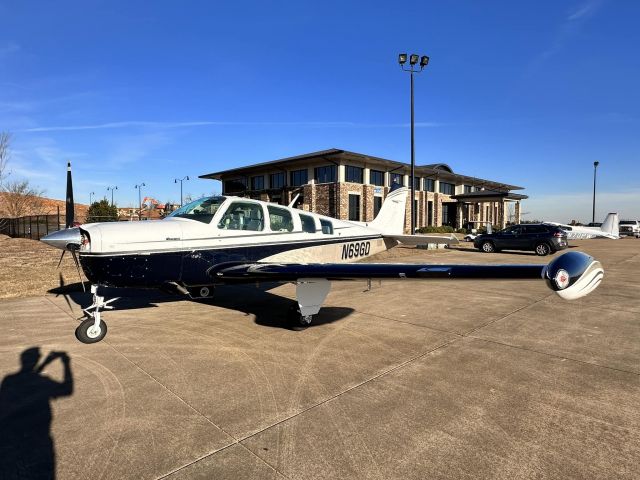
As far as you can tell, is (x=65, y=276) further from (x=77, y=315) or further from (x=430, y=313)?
(x=430, y=313)

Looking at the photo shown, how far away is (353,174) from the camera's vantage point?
3234 centimetres

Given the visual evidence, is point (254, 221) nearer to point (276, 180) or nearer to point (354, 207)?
point (354, 207)

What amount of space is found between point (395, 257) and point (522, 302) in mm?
9216

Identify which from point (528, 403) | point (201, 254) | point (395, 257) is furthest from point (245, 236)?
point (395, 257)

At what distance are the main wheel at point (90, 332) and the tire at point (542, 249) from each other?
63.6ft

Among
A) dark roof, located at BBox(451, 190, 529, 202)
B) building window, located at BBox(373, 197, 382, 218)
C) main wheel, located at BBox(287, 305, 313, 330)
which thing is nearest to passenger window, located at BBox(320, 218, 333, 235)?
main wheel, located at BBox(287, 305, 313, 330)

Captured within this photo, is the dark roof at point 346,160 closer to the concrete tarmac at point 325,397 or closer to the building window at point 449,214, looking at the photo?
the building window at point 449,214

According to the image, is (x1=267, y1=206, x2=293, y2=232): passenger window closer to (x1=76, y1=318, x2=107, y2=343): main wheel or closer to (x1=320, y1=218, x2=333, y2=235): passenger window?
(x1=320, y1=218, x2=333, y2=235): passenger window

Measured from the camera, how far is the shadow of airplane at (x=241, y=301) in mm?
6723

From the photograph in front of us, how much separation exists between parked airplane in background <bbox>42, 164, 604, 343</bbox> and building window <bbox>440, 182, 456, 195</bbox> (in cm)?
3833

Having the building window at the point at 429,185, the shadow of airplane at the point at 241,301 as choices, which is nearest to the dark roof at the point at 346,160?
the building window at the point at 429,185

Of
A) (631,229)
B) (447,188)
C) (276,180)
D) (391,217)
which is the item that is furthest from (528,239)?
(631,229)

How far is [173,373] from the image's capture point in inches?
167

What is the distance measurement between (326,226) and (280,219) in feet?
4.46
